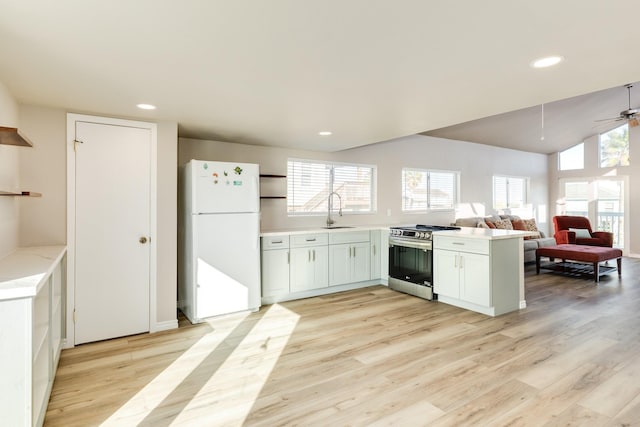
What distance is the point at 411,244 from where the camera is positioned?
4645mm

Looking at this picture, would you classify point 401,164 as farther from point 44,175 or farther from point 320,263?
point 44,175

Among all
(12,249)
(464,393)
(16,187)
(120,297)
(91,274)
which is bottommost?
(464,393)

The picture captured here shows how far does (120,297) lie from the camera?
10.7 feet

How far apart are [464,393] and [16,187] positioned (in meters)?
3.75

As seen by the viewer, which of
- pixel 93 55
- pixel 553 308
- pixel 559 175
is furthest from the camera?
pixel 559 175

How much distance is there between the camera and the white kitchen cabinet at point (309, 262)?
4.45 meters

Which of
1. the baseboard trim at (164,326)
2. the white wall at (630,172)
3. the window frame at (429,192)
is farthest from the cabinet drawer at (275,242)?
the white wall at (630,172)

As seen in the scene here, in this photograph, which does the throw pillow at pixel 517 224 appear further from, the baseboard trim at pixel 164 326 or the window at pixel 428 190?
the baseboard trim at pixel 164 326

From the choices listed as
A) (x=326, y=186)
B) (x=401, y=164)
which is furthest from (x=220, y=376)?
(x=401, y=164)

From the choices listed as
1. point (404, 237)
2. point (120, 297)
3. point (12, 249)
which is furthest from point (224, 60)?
point (404, 237)

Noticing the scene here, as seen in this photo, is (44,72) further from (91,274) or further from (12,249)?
(91,274)

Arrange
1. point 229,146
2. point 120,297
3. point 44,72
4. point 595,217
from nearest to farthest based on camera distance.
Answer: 1. point 44,72
2. point 120,297
3. point 229,146
4. point 595,217

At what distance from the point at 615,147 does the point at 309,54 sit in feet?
29.7

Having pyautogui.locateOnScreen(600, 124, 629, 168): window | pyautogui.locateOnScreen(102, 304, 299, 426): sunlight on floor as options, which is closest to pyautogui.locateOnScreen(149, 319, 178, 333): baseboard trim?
pyautogui.locateOnScreen(102, 304, 299, 426): sunlight on floor
